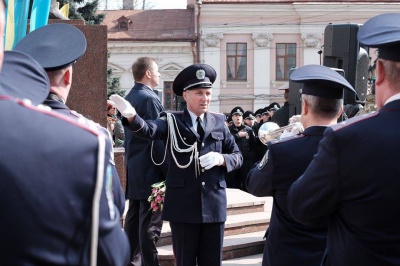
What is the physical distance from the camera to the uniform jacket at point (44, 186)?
73.8 inches

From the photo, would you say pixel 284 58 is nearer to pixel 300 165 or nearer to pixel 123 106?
pixel 123 106

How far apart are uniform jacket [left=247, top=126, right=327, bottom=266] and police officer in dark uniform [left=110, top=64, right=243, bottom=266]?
133cm

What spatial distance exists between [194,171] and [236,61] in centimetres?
3506

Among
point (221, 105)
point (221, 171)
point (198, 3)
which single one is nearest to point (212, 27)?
point (198, 3)

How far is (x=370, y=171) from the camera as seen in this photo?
2879 mm

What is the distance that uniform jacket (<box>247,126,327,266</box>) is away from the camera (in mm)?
3955

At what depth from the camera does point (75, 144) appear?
76.6 inches

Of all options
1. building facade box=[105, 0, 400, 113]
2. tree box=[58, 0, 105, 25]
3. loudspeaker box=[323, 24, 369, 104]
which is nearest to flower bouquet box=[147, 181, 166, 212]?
loudspeaker box=[323, 24, 369, 104]

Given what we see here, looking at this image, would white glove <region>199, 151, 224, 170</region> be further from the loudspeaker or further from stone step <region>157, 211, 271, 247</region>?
stone step <region>157, 211, 271, 247</region>

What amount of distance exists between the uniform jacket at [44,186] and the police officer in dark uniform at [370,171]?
125 centimetres

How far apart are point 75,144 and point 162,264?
18.2 feet

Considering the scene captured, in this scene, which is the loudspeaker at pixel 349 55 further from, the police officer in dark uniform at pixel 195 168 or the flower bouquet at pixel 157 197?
the flower bouquet at pixel 157 197

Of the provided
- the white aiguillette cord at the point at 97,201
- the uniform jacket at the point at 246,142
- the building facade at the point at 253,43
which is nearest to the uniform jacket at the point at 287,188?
the white aiguillette cord at the point at 97,201

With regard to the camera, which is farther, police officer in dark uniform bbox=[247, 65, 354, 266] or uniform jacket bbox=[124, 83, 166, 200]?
uniform jacket bbox=[124, 83, 166, 200]
